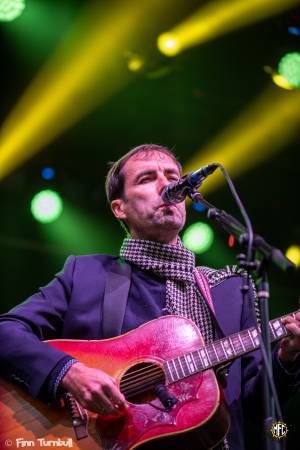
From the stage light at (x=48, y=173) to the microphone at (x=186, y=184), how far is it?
3.71m

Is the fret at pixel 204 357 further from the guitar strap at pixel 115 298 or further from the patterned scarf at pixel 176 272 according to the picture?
the guitar strap at pixel 115 298

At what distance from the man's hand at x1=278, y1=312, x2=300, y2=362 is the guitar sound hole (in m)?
0.68

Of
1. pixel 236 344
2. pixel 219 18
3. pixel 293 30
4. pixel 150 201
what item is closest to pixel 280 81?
pixel 293 30

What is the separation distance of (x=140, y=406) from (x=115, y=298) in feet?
2.46

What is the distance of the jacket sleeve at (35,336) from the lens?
305 centimetres

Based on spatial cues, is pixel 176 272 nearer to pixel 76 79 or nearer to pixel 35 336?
pixel 35 336

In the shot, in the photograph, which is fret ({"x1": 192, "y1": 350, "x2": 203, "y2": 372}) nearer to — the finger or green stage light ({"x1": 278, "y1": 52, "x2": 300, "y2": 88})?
the finger

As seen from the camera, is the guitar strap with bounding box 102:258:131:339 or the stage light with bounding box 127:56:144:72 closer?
the guitar strap with bounding box 102:258:131:339

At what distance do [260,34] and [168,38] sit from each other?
3.12 ft

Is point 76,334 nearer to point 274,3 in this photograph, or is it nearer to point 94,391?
point 94,391

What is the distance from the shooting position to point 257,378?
11.0ft

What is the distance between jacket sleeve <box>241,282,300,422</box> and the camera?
3.20 meters

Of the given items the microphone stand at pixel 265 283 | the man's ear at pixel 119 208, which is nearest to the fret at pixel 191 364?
the microphone stand at pixel 265 283

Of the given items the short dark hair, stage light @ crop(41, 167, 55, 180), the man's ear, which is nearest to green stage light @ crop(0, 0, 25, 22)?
stage light @ crop(41, 167, 55, 180)
